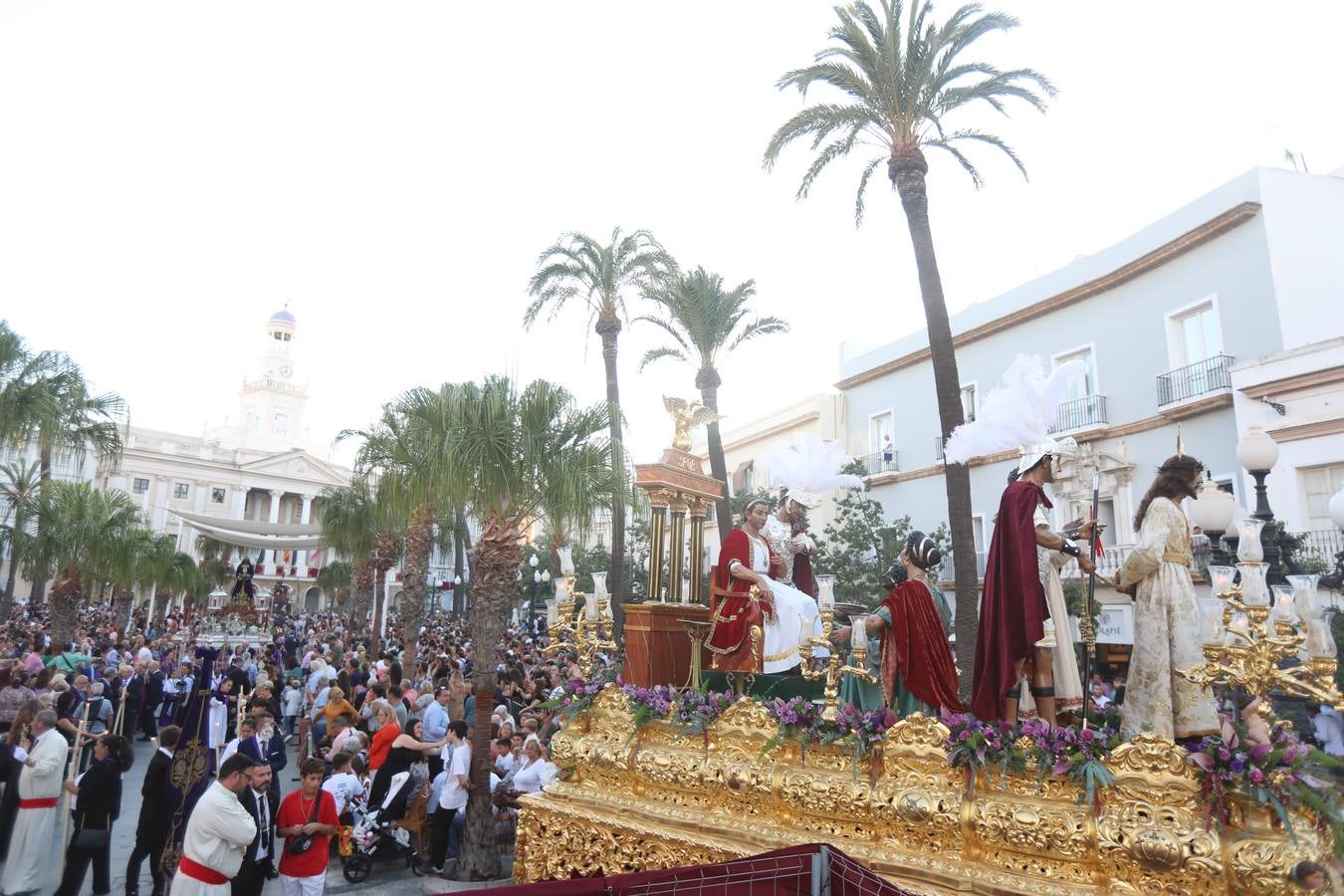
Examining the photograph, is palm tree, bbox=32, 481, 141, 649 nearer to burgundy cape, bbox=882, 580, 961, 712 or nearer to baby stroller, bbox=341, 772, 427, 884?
baby stroller, bbox=341, 772, 427, 884

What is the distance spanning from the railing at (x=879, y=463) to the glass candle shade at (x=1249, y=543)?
81.4ft

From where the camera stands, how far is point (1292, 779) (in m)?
3.61

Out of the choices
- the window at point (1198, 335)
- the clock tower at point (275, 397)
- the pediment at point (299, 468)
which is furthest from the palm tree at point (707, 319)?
the clock tower at point (275, 397)

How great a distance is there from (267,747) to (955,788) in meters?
8.21

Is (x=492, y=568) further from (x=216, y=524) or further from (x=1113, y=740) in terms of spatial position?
(x=216, y=524)

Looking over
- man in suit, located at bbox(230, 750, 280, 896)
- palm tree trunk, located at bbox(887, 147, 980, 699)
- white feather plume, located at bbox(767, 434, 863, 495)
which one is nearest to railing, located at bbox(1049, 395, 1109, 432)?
palm tree trunk, located at bbox(887, 147, 980, 699)

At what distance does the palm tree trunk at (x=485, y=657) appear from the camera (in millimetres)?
8828

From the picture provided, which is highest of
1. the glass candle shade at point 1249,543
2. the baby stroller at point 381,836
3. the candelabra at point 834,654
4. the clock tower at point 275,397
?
the clock tower at point 275,397

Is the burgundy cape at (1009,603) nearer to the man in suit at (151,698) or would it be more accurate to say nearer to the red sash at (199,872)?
the red sash at (199,872)

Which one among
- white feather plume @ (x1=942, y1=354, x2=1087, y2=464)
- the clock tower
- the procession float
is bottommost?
the procession float

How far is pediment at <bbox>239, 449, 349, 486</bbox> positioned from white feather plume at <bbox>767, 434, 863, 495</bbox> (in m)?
72.4

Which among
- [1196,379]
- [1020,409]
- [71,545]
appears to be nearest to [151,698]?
[71,545]

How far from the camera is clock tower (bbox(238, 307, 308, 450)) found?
100m

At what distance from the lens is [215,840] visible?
595 cm
